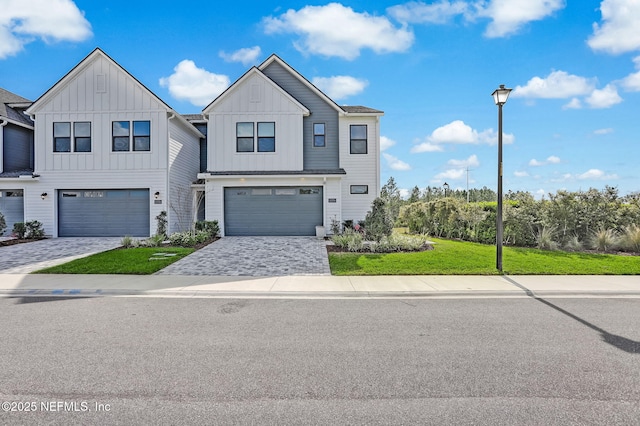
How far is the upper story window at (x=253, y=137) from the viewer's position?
1855cm

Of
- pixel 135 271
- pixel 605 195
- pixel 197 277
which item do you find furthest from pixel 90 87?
pixel 605 195

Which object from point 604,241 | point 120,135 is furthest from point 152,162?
point 604,241

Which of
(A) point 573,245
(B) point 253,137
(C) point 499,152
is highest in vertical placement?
(B) point 253,137

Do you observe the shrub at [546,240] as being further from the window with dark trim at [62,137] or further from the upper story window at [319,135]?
the window with dark trim at [62,137]

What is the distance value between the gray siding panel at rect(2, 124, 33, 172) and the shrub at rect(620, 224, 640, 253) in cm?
2876

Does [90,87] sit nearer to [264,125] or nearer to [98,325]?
[264,125]

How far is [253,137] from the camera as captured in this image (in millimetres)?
18562

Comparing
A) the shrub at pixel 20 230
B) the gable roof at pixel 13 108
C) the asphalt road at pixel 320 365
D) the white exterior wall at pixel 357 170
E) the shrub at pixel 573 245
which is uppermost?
the gable roof at pixel 13 108

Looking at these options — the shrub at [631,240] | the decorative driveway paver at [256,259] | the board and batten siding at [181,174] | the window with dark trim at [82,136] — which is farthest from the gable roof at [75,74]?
the shrub at [631,240]

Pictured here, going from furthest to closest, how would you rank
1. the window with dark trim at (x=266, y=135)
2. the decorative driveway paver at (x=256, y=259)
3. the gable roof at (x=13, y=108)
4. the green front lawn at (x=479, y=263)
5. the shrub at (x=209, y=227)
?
the gable roof at (x=13, y=108) → the window with dark trim at (x=266, y=135) → the shrub at (x=209, y=227) → the decorative driveway paver at (x=256, y=259) → the green front lawn at (x=479, y=263)

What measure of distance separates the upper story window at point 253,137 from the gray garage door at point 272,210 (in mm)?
2236

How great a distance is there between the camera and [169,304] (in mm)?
6812

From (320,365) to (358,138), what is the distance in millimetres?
16586

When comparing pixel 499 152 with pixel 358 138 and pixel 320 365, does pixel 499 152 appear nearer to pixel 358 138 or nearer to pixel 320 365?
pixel 320 365
